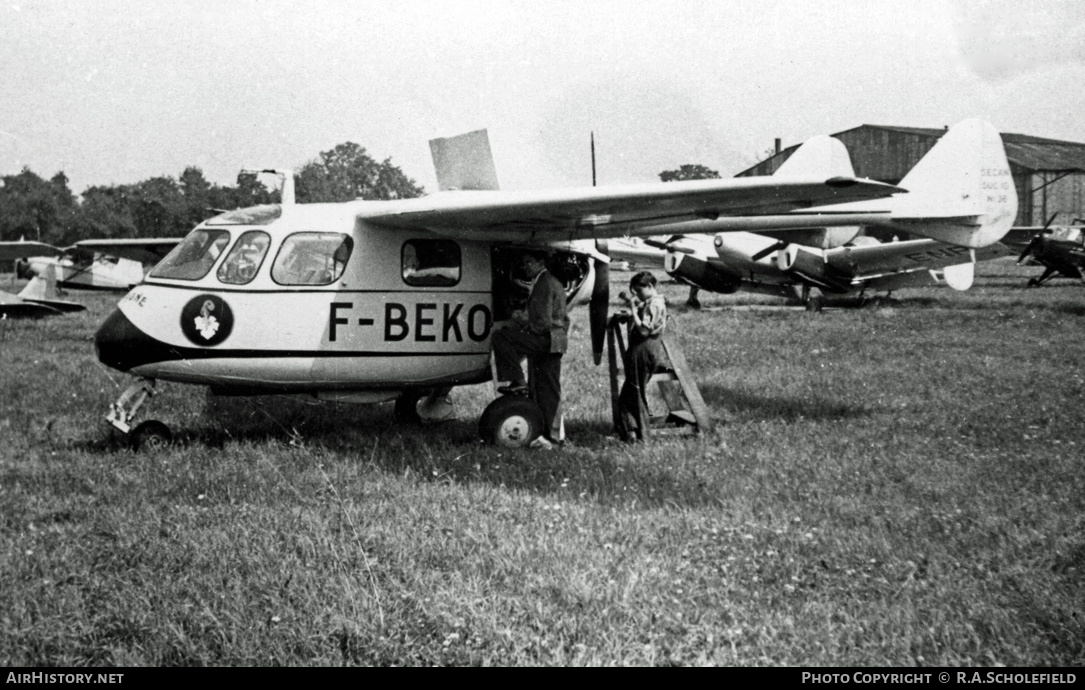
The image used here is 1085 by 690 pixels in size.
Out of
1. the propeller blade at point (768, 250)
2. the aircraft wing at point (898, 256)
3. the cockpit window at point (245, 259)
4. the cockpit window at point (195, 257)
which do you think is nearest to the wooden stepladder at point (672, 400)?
the cockpit window at point (245, 259)

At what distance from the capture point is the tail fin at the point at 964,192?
10.5m

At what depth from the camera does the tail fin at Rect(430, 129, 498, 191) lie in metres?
9.39

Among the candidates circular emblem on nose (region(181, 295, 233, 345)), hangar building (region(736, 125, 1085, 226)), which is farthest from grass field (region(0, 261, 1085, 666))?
hangar building (region(736, 125, 1085, 226))

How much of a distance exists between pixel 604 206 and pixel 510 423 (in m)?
2.35

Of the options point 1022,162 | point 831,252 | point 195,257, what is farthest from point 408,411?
point 1022,162

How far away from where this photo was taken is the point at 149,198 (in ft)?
258

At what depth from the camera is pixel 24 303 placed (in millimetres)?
21656

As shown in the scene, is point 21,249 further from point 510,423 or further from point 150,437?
point 510,423

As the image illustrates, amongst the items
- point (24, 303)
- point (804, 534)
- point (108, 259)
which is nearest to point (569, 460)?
point (804, 534)

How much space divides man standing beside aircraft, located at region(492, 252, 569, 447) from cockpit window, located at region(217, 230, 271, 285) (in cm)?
231

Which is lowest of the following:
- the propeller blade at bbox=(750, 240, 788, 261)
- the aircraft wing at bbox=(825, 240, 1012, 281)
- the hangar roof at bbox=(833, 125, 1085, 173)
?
the aircraft wing at bbox=(825, 240, 1012, 281)

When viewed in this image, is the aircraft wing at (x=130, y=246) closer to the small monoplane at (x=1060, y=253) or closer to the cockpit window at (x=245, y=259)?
the cockpit window at (x=245, y=259)

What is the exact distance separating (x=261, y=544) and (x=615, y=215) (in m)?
4.23

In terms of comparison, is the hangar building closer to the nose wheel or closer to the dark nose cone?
the nose wheel
